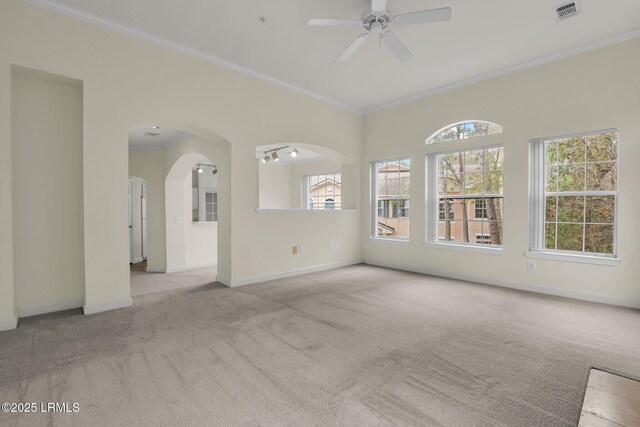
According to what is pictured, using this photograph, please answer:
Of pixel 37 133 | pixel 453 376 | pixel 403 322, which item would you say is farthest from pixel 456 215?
pixel 37 133

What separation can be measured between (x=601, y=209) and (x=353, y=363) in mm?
3714

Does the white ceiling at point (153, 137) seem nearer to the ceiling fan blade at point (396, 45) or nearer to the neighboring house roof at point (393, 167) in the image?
the neighboring house roof at point (393, 167)

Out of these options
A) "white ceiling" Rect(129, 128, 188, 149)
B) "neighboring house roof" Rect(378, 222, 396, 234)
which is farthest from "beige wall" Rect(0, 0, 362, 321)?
"neighboring house roof" Rect(378, 222, 396, 234)

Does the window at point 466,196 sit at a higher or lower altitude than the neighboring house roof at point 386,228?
higher

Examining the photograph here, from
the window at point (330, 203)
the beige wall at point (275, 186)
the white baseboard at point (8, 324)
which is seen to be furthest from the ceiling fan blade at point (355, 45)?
the beige wall at point (275, 186)

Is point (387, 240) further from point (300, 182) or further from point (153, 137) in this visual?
point (153, 137)

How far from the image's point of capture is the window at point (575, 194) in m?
3.74

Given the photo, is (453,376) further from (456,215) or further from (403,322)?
(456,215)

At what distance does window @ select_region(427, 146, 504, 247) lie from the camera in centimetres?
465

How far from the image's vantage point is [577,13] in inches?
120

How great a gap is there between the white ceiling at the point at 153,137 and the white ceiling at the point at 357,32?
194 centimetres

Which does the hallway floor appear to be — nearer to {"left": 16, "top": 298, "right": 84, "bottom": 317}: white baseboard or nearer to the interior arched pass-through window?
{"left": 16, "top": 298, "right": 84, "bottom": 317}: white baseboard

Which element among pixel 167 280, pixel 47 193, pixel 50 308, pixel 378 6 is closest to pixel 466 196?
pixel 378 6

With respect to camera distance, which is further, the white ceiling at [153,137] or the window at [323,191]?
the window at [323,191]
